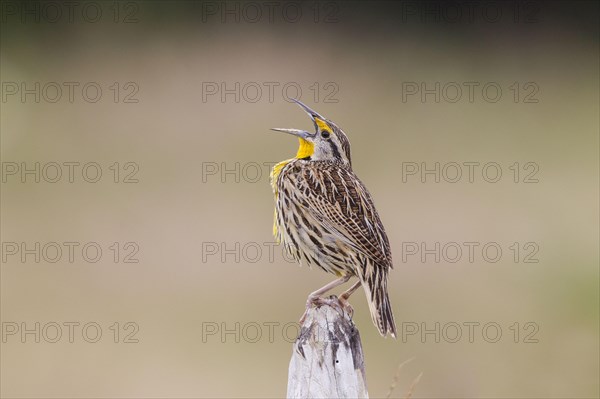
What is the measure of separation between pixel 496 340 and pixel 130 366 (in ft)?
6.64

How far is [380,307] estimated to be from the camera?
3451mm

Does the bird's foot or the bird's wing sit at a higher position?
the bird's wing

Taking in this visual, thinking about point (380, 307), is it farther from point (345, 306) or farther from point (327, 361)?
point (327, 361)

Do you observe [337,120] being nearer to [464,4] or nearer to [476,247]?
[476,247]

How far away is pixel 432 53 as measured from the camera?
35.7ft

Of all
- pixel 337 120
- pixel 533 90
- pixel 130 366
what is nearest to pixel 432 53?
pixel 533 90

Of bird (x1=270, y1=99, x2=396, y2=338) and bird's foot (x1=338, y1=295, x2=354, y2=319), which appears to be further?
bird (x1=270, y1=99, x2=396, y2=338)

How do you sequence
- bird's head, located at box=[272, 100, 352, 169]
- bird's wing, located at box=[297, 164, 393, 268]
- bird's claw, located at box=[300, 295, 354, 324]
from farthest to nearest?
1. bird's head, located at box=[272, 100, 352, 169]
2. bird's wing, located at box=[297, 164, 393, 268]
3. bird's claw, located at box=[300, 295, 354, 324]

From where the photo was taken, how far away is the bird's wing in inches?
143

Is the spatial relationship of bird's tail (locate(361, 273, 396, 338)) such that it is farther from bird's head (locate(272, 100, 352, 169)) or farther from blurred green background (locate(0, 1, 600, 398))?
blurred green background (locate(0, 1, 600, 398))

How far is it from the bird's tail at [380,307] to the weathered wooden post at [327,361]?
0.57 meters

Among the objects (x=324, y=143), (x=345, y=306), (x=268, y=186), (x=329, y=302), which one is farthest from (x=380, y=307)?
(x=268, y=186)

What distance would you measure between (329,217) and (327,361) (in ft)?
3.66

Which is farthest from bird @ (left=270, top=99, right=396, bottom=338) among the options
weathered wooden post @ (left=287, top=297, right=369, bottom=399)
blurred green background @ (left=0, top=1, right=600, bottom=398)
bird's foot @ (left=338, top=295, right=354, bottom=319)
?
blurred green background @ (left=0, top=1, right=600, bottom=398)
